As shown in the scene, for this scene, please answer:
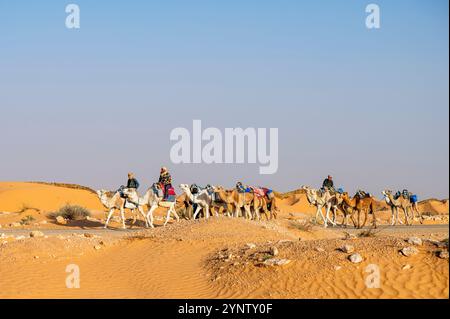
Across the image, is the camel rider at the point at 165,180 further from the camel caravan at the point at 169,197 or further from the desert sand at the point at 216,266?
the desert sand at the point at 216,266

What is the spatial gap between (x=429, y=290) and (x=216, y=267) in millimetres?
4811

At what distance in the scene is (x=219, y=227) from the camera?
1878 centimetres

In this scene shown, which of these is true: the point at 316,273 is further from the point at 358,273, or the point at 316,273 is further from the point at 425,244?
the point at 425,244

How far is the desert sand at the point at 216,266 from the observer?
11.7 meters

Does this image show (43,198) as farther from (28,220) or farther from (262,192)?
(262,192)

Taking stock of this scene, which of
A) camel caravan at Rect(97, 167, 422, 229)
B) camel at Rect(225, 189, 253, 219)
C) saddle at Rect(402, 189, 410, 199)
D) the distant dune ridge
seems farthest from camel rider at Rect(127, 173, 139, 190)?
the distant dune ridge

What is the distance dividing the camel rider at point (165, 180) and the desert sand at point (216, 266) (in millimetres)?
7700

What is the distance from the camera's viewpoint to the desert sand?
460 inches

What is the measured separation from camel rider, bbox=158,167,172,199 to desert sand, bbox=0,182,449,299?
25.3 ft

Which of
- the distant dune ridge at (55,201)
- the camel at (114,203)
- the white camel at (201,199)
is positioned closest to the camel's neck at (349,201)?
the white camel at (201,199)

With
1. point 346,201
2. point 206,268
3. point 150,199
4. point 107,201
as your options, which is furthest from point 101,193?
point 206,268

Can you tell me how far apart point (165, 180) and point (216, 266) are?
1365 centimetres

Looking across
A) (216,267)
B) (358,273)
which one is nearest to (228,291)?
(216,267)

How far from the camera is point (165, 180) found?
2733cm
